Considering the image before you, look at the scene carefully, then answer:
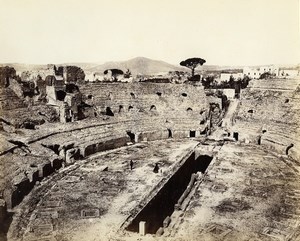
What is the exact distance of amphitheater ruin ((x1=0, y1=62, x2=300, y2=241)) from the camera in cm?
1246

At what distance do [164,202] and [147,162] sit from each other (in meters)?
4.56

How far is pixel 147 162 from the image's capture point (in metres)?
20.0

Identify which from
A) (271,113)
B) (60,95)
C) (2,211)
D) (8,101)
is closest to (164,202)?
(2,211)

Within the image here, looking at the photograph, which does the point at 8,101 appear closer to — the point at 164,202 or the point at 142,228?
the point at 164,202

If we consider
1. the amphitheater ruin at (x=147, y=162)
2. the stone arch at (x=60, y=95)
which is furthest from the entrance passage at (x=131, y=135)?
Answer: the stone arch at (x=60, y=95)

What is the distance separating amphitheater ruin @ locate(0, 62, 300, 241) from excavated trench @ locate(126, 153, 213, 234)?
0.17 ft

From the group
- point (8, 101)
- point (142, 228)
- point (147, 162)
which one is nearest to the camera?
point (142, 228)

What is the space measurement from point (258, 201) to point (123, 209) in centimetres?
552

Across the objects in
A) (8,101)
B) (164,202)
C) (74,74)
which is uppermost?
(74,74)

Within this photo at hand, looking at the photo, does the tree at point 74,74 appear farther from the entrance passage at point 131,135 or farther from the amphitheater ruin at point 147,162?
the entrance passage at point 131,135

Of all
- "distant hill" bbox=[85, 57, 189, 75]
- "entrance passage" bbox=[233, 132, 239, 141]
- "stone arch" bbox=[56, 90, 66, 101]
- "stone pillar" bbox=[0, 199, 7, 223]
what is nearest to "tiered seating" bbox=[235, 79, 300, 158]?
"entrance passage" bbox=[233, 132, 239, 141]

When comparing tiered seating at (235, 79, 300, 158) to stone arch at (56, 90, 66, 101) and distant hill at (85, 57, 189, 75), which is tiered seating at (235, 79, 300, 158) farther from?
distant hill at (85, 57, 189, 75)

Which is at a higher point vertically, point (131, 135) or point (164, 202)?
point (131, 135)

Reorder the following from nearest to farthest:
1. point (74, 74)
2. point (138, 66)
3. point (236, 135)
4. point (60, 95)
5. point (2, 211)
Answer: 1. point (2, 211)
2. point (236, 135)
3. point (60, 95)
4. point (74, 74)
5. point (138, 66)
